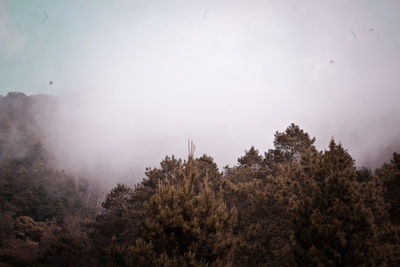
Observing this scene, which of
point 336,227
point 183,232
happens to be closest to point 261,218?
point 336,227

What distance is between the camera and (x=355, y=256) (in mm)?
9164

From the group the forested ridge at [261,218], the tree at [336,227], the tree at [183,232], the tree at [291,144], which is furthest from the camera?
the tree at [291,144]

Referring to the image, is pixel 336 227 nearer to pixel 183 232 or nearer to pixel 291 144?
pixel 183 232

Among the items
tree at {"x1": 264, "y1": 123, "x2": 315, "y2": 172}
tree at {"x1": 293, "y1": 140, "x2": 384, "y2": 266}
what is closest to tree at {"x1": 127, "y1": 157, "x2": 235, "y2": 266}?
tree at {"x1": 293, "y1": 140, "x2": 384, "y2": 266}

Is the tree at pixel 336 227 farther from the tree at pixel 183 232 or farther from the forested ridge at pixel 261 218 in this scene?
the tree at pixel 183 232

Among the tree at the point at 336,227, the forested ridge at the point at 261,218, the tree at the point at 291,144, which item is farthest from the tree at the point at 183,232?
the tree at the point at 291,144

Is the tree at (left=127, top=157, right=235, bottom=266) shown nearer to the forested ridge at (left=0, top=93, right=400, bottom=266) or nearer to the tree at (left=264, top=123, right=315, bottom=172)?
the forested ridge at (left=0, top=93, right=400, bottom=266)

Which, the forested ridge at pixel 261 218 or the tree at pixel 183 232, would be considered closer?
the forested ridge at pixel 261 218

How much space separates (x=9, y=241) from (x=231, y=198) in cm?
3866

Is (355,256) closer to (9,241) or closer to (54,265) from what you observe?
(54,265)

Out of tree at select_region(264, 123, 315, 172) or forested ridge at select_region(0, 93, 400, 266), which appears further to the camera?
tree at select_region(264, 123, 315, 172)

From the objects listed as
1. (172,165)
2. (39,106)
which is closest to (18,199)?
(172,165)

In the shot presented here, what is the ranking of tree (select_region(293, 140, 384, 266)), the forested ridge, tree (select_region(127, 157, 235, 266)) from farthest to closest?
A: tree (select_region(127, 157, 235, 266))
the forested ridge
tree (select_region(293, 140, 384, 266))

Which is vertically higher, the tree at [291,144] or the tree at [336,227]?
the tree at [291,144]
